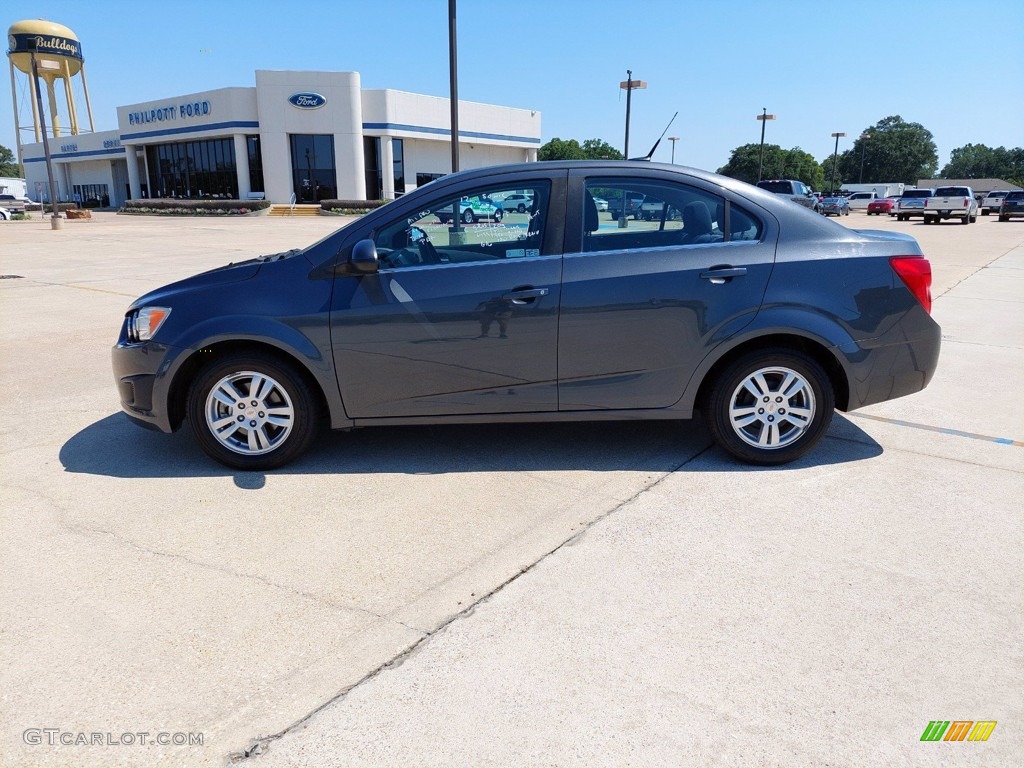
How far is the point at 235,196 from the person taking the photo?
53781mm

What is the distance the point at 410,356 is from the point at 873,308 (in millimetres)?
2613

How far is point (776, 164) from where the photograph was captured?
12544 cm

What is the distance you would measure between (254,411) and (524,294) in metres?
1.67

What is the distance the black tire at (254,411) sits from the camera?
4.31 meters

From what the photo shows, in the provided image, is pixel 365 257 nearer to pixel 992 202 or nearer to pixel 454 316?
pixel 454 316

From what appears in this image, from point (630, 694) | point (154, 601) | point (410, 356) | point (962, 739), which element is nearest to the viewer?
point (962, 739)

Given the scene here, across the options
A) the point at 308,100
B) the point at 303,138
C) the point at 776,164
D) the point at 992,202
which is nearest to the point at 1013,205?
the point at 992,202

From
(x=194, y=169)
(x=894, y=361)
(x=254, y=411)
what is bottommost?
(x=254, y=411)

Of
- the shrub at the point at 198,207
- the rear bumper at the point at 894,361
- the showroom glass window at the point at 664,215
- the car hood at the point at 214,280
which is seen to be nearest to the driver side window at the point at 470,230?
the showroom glass window at the point at 664,215

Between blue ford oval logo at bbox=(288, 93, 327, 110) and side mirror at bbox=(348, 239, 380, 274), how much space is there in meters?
50.6

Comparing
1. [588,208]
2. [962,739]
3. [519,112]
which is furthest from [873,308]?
[519,112]

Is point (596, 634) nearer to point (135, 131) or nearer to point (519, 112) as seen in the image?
point (519, 112)

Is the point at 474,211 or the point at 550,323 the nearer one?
the point at 550,323

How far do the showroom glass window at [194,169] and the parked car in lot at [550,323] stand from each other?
5360cm
